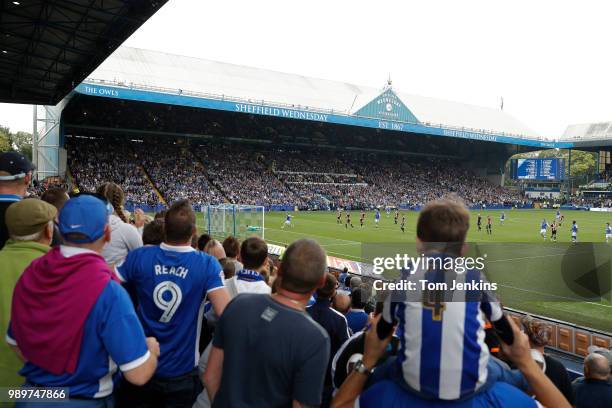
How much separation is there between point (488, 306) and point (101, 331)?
198 centimetres

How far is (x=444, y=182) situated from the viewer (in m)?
68.4

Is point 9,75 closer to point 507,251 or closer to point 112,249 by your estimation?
point 112,249

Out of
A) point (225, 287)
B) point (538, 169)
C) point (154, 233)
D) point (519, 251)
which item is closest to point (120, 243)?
point (154, 233)

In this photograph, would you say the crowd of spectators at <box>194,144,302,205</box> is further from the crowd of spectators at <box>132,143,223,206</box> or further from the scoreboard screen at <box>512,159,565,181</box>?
the scoreboard screen at <box>512,159,565,181</box>

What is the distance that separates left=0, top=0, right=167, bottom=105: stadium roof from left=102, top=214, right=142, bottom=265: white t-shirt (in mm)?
10931

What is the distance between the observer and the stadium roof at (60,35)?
14531 millimetres

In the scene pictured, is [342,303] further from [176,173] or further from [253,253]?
[176,173]

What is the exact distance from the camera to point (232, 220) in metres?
22.8

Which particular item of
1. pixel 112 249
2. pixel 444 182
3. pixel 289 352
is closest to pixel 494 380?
pixel 289 352

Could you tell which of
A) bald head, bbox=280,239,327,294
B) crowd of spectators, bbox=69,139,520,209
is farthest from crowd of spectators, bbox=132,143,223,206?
bald head, bbox=280,239,327,294

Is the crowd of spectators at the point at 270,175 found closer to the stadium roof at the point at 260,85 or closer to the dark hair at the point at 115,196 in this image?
the stadium roof at the point at 260,85

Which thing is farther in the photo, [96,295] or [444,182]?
[444,182]

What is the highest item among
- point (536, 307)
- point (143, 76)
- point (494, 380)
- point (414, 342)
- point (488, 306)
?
point (143, 76)

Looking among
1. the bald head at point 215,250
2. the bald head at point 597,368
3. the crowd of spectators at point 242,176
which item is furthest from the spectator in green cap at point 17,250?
the crowd of spectators at point 242,176
